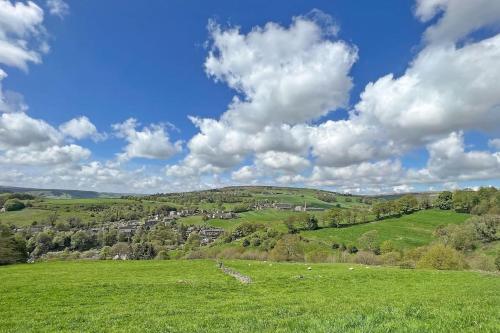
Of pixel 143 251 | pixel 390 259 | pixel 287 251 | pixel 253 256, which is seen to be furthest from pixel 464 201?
pixel 143 251

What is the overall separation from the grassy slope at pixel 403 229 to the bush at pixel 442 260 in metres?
56.7

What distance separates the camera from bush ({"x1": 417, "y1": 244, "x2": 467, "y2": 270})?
48.8 metres

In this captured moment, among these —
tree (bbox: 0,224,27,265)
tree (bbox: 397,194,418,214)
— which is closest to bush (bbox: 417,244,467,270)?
tree (bbox: 0,224,27,265)

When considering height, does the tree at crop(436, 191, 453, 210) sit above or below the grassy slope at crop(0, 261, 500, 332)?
above

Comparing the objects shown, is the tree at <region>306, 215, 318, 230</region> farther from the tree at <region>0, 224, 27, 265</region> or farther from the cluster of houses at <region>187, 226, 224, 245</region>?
the tree at <region>0, 224, 27, 265</region>

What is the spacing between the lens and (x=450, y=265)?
4878 centimetres

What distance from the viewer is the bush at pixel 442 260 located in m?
48.8

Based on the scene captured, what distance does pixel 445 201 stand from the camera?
6009 inches

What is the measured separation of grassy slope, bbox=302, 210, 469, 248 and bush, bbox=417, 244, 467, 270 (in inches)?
2231

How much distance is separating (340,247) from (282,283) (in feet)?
268

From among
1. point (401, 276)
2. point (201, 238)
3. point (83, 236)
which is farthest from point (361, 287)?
point (83, 236)

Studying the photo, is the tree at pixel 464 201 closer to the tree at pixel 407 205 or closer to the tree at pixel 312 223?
the tree at pixel 407 205

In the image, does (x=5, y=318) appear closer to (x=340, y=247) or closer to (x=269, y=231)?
(x=340, y=247)

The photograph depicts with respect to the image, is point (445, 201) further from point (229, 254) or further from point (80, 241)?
point (80, 241)
